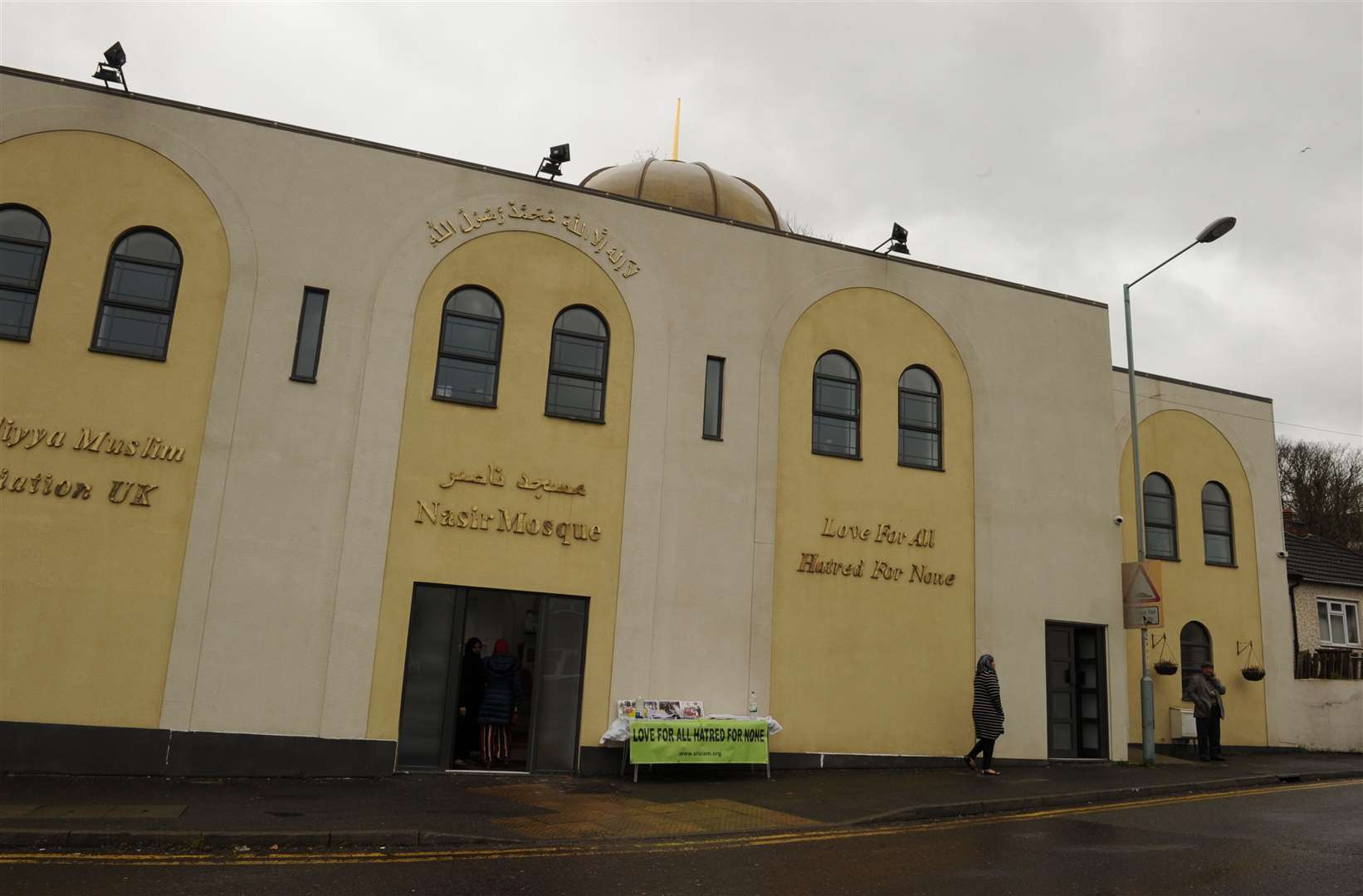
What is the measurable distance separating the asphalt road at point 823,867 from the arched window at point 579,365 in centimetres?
676

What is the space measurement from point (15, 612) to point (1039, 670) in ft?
48.1

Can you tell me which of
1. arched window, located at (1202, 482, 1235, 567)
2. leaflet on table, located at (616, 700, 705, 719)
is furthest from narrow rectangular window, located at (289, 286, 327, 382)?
arched window, located at (1202, 482, 1235, 567)

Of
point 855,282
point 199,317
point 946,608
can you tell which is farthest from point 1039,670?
point 199,317

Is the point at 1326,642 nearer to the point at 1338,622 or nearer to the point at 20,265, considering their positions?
the point at 1338,622

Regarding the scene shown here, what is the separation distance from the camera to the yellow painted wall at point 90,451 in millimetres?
12000

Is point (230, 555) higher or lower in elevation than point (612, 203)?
lower

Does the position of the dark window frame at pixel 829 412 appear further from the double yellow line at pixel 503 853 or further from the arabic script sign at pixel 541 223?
the double yellow line at pixel 503 853

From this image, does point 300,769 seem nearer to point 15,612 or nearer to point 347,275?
point 15,612

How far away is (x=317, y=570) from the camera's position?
13.0 metres

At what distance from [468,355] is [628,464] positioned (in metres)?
2.75

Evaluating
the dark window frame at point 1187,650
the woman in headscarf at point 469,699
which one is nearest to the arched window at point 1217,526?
the dark window frame at point 1187,650

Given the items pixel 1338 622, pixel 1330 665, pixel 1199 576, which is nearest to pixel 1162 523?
pixel 1199 576

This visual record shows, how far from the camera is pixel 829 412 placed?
52.9ft

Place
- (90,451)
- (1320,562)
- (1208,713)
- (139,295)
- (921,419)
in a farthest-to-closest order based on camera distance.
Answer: (1320,562), (1208,713), (921,419), (139,295), (90,451)
